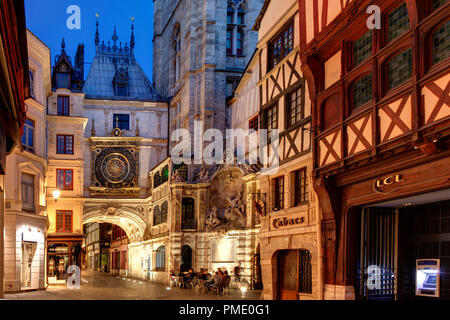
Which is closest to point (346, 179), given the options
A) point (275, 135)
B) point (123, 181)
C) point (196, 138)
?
point (275, 135)

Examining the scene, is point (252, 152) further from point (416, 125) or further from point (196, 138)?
point (416, 125)

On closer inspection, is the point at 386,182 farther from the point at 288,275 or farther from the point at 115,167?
the point at 115,167

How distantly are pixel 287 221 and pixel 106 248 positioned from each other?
178 feet

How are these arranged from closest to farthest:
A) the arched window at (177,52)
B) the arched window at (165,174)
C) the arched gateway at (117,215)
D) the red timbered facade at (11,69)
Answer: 1. the red timbered facade at (11,69)
2. the arched window at (165,174)
3. the arched gateway at (117,215)
4. the arched window at (177,52)

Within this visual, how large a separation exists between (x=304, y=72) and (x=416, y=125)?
5910 millimetres

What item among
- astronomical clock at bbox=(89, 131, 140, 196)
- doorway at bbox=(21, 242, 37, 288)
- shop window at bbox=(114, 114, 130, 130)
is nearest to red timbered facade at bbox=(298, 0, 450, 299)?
doorway at bbox=(21, 242, 37, 288)

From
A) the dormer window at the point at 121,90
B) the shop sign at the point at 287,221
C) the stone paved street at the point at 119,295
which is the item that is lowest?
the stone paved street at the point at 119,295

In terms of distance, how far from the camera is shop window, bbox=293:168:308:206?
17938 millimetres

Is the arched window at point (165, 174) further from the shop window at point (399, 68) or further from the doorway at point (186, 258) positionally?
the shop window at point (399, 68)

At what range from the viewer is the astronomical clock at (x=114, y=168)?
47.8 meters

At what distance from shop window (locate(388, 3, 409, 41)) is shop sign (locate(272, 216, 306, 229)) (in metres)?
6.16

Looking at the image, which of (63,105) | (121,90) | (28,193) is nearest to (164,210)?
(63,105)

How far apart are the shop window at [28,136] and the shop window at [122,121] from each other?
68.8ft

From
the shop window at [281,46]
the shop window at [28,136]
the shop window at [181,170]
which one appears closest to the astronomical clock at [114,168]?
the shop window at [181,170]
